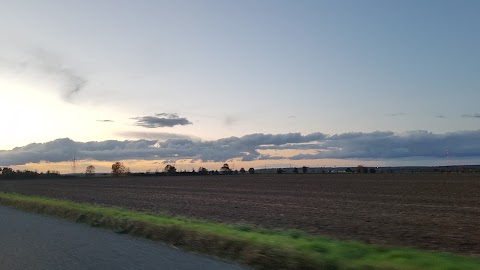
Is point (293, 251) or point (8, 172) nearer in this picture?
point (293, 251)

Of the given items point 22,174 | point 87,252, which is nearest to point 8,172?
point 22,174

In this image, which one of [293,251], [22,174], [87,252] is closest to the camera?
[293,251]

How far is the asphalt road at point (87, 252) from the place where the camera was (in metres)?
10.0

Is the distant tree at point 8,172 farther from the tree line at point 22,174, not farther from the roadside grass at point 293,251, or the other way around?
the roadside grass at point 293,251

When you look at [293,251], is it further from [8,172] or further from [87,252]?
[8,172]

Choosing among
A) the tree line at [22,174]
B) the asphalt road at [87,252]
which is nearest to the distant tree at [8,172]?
the tree line at [22,174]

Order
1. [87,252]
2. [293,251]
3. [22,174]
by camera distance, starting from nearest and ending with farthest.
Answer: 1. [293,251]
2. [87,252]
3. [22,174]

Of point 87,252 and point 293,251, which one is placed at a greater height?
point 293,251

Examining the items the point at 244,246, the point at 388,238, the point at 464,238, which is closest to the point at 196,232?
the point at 244,246

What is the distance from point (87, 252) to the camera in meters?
11.7

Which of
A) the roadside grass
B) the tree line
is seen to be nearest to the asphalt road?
the roadside grass

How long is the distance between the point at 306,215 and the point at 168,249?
13.0 metres

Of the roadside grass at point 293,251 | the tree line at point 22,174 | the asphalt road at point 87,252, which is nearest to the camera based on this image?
the roadside grass at point 293,251

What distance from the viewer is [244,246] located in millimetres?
11445
